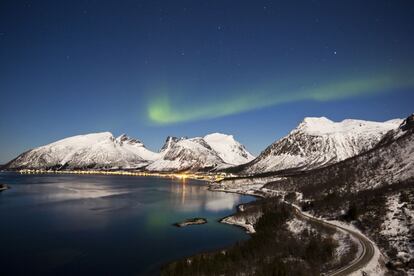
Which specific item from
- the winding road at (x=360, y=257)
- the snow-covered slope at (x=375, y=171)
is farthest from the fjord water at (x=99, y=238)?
the snow-covered slope at (x=375, y=171)

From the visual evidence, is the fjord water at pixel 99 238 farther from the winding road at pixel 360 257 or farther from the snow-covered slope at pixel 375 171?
the snow-covered slope at pixel 375 171

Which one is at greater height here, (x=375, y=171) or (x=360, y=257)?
(x=375, y=171)

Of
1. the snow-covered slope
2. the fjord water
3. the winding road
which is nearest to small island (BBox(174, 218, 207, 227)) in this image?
the fjord water

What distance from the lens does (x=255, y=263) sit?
54031 millimetres

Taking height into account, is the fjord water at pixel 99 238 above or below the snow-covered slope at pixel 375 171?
below

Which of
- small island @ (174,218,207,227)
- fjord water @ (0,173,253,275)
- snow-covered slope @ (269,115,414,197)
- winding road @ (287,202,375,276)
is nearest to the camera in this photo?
winding road @ (287,202,375,276)

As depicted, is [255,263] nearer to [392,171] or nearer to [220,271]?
[220,271]

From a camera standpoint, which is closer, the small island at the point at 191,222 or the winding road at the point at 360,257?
the winding road at the point at 360,257

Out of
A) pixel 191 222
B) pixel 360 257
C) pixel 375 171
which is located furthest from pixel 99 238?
pixel 375 171

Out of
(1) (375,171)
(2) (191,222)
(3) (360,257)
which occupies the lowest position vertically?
(3) (360,257)

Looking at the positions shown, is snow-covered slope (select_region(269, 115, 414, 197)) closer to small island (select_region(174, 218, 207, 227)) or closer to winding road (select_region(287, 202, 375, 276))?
winding road (select_region(287, 202, 375, 276))

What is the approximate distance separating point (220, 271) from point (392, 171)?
8925 centimetres

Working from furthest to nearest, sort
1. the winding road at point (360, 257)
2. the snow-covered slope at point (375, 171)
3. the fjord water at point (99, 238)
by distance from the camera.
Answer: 1. the snow-covered slope at point (375, 171)
2. the fjord water at point (99, 238)
3. the winding road at point (360, 257)

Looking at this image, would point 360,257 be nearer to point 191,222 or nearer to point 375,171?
point 191,222
